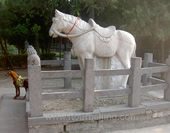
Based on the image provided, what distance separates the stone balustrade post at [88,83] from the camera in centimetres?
279

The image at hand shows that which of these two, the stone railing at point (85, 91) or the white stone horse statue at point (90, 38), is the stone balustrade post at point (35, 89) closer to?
the stone railing at point (85, 91)

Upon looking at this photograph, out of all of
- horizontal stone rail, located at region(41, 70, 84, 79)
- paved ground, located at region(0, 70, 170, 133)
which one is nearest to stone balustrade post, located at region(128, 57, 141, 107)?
paved ground, located at region(0, 70, 170, 133)

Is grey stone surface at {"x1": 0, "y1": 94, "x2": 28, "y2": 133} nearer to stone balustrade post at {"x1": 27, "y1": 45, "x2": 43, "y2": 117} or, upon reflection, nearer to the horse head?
stone balustrade post at {"x1": 27, "y1": 45, "x2": 43, "y2": 117}

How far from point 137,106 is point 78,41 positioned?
1.87 metres

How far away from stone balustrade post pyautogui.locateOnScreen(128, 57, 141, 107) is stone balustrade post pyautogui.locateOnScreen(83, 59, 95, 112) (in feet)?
2.56

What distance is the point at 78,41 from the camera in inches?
149

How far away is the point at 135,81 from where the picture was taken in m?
Answer: 3.08

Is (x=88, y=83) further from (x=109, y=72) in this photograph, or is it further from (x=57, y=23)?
(x=57, y=23)

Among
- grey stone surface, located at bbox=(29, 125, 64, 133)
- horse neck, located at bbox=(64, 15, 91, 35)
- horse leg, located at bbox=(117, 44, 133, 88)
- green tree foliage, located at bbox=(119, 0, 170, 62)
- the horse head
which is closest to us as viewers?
grey stone surface, located at bbox=(29, 125, 64, 133)

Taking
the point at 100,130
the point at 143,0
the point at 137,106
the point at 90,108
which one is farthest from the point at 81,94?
the point at 143,0

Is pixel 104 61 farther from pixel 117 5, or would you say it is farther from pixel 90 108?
pixel 117 5

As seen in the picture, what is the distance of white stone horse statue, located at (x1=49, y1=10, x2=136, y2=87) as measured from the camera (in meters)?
3.71

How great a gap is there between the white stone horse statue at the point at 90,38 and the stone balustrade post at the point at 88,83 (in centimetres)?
Result: 100

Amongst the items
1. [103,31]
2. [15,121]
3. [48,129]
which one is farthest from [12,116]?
[103,31]
